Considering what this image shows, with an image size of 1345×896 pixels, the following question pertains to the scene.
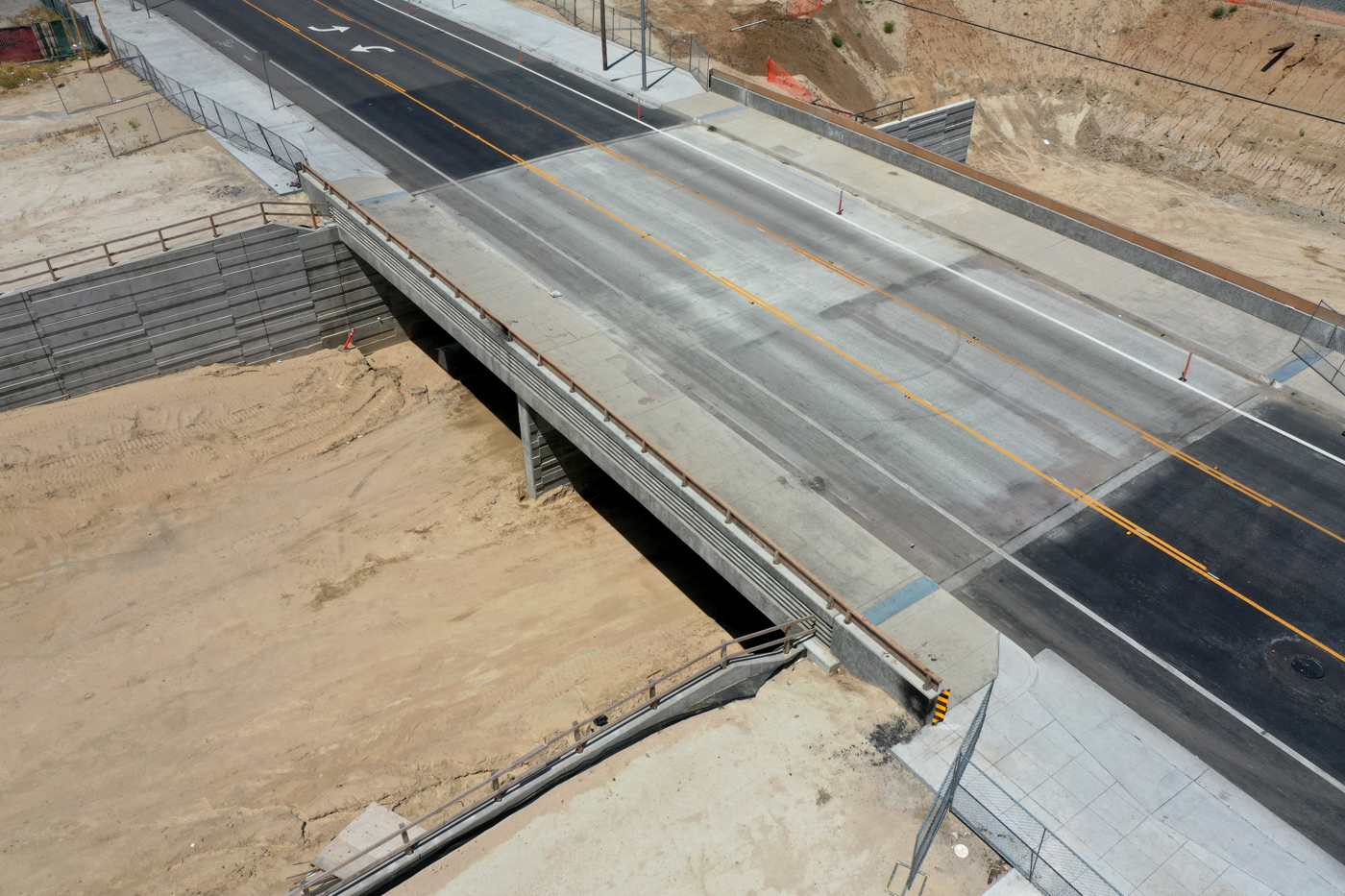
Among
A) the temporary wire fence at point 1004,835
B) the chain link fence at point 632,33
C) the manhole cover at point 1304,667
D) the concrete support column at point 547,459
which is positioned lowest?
the concrete support column at point 547,459

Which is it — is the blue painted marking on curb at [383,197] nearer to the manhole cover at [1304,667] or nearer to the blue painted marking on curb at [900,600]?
the blue painted marking on curb at [900,600]

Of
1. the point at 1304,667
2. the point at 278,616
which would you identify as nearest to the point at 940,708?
the point at 1304,667

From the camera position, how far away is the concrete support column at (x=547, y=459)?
28328mm

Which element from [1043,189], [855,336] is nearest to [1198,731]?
[855,336]

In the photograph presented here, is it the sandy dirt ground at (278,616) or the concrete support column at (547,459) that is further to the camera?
the concrete support column at (547,459)

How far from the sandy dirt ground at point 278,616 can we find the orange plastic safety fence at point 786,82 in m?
25.7

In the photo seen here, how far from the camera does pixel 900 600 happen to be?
760 inches

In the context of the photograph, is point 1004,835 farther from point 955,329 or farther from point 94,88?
point 94,88

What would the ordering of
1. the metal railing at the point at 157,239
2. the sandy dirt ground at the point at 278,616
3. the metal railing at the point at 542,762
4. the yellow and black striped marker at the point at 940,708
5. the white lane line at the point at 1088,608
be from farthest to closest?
the metal railing at the point at 157,239 < the sandy dirt ground at the point at 278,616 < the white lane line at the point at 1088,608 < the yellow and black striped marker at the point at 940,708 < the metal railing at the point at 542,762

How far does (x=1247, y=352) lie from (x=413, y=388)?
26.5 metres

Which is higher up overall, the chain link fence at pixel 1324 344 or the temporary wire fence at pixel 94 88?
the temporary wire fence at pixel 94 88

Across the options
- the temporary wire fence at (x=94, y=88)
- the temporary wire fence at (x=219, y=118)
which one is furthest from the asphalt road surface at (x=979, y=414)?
the temporary wire fence at (x=94, y=88)

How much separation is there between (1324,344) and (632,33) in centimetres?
3562

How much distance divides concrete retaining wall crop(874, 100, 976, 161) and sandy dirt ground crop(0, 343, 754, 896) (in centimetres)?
2471
